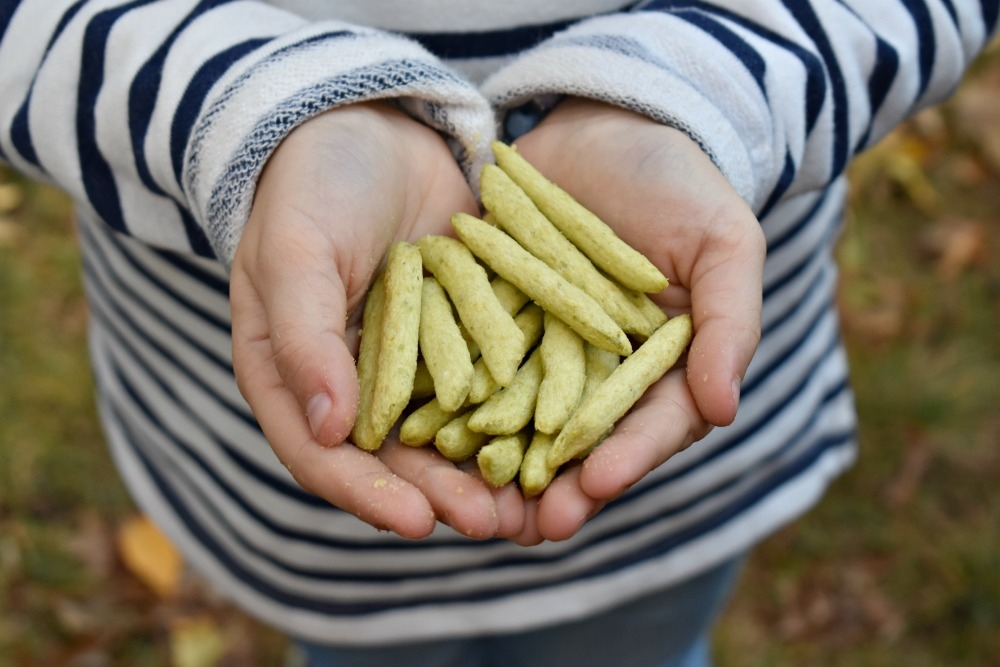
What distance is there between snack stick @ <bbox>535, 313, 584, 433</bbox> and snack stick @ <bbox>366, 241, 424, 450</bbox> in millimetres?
155

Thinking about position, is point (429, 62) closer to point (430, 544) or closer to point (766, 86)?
point (766, 86)

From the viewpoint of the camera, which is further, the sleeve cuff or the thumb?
the sleeve cuff

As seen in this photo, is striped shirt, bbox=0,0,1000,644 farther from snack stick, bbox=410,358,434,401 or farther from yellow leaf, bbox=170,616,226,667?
yellow leaf, bbox=170,616,226,667

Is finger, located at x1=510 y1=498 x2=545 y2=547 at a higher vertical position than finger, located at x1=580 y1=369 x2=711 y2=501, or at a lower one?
lower

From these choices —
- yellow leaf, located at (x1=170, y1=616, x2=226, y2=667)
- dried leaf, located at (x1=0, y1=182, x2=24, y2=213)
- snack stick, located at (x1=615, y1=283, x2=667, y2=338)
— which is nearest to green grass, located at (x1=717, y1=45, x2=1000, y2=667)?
yellow leaf, located at (x1=170, y1=616, x2=226, y2=667)

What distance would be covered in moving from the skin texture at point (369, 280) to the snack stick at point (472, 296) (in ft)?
0.20

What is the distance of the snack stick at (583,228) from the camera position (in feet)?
3.82

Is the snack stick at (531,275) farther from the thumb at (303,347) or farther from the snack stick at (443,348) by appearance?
the thumb at (303,347)

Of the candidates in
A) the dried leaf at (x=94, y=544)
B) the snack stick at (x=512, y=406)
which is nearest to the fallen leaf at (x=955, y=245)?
the snack stick at (x=512, y=406)

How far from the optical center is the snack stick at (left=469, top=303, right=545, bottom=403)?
3.80ft

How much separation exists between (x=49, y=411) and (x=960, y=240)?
251cm

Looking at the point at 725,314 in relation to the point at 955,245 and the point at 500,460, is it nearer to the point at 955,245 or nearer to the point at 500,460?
the point at 500,460

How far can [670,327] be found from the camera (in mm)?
1126

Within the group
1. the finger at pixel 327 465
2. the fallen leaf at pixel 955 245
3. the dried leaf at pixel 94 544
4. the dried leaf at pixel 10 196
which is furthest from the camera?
the dried leaf at pixel 10 196
